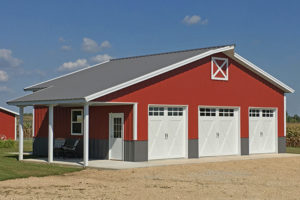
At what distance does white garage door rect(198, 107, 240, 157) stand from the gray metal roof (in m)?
3.08

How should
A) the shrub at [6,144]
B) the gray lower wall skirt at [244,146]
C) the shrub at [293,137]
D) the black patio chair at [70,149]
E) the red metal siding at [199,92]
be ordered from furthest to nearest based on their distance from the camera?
the shrub at [293,137]
the shrub at [6,144]
the gray lower wall skirt at [244,146]
the black patio chair at [70,149]
the red metal siding at [199,92]

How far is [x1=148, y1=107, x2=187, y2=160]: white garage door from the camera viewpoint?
79.7ft

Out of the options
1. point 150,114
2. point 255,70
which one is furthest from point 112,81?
point 255,70

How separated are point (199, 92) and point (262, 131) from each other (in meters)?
5.20

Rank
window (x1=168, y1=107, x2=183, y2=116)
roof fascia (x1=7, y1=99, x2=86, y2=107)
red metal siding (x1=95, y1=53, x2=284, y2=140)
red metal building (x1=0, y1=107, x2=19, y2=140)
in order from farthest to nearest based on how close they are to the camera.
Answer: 1. red metal building (x1=0, y1=107, x2=19, y2=140)
2. window (x1=168, y1=107, x2=183, y2=116)
3. red metal siding (x1=95, y1=53, x2=284, y2=140)
4. roof fascia (x1=7, y1=99, x2=86, y2=107)

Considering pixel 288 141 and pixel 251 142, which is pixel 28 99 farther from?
pixel 288 141

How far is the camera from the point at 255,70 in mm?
28625

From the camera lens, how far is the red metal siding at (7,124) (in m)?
46.7

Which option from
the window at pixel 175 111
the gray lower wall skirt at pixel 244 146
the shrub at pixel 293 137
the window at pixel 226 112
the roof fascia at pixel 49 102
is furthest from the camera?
the shrub at pixel 293 137

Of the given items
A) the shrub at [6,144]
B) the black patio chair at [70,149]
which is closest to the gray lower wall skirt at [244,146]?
the black patio chair at [70,149]

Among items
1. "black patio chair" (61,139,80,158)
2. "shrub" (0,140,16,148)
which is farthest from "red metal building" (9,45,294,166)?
"shrub" (0,140,16,148)

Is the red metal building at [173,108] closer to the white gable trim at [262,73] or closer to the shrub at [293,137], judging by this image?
the white gable trim at [262,73]

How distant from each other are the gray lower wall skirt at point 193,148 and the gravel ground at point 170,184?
3.21 metres

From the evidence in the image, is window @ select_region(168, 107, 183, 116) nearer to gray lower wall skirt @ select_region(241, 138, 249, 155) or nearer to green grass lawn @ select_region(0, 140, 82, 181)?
gray lower wall skirt @ select_region(241, 138, 249, 155)
